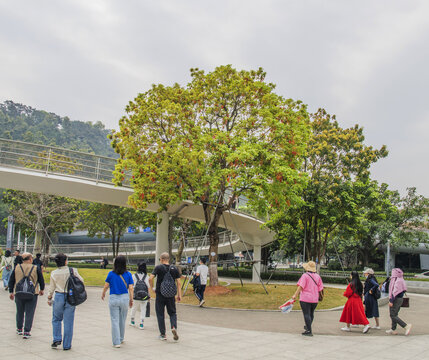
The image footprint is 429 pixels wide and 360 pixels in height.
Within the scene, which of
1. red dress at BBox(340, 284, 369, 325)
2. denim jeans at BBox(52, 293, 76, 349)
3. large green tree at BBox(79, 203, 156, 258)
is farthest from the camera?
large green tree at BBox(79, 203, 156, 258)

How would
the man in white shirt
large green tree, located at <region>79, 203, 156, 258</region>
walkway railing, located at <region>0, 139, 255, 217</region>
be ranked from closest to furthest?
the man in white shirt < walkway railing, located at <region>0, 139, 255, 217</region> < large green tree, located at <region>79, 203, 156, 258</region>

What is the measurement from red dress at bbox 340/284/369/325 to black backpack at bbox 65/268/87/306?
5.89m

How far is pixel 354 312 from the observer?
974 centimetres

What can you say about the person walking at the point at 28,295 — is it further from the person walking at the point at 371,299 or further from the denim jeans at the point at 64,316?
the person walking at the point at 371,299

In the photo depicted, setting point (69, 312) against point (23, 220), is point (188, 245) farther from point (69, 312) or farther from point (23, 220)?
point (69, 312)

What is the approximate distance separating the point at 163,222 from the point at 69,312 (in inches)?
768

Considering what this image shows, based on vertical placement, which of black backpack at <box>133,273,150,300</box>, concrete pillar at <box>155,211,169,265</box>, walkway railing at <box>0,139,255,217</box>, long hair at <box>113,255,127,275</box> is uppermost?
walkway railing at <box>0,139,255,217</box>

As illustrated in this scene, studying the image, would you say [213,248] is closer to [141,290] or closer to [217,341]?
[141,290]

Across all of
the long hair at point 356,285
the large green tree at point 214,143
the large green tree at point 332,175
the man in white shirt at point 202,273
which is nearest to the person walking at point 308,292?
the long hair at point 356,285

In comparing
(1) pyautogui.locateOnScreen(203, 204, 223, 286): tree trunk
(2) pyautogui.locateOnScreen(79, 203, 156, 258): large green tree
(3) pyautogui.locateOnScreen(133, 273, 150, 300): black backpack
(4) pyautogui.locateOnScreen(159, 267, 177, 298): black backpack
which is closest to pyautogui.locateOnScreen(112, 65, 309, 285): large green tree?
(1) pyautogui.locateOnScreen(203, 204, 223, 286): tree trunk

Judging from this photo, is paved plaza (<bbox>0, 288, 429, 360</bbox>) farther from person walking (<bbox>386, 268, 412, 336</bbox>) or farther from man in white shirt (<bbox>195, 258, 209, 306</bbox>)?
man in white shirt (<bbox>195, 258, 209, 306</bbox>)

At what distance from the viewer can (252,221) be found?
→ 29109mm

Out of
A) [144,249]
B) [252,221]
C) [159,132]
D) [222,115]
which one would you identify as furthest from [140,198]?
[144,249]

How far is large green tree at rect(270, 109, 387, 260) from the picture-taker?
2383cm
